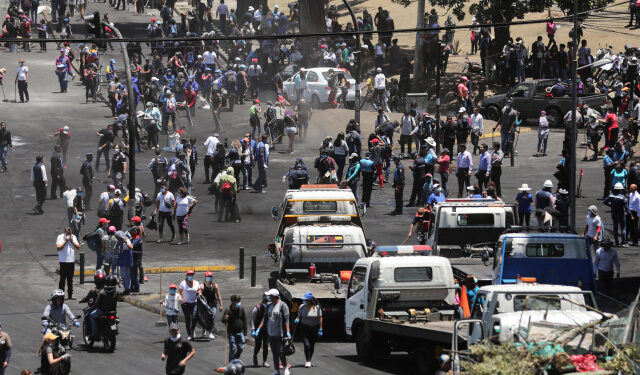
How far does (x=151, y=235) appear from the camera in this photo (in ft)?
105

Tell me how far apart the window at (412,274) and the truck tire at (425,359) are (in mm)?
2198

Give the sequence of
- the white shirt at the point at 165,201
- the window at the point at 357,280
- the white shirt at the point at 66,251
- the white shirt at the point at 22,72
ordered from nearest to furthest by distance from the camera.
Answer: the window at the point at 357,280 → the white shirt at the point at 66,251 → the white shirt at the point at 165,201 → the white shirt at the point at 22,72

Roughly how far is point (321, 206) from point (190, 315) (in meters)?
5.55

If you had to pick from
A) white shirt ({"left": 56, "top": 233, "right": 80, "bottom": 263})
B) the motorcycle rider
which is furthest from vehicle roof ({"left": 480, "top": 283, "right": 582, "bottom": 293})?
white shirt ({"left": 56, "top": 233, "right": 80, "bottom": 263})

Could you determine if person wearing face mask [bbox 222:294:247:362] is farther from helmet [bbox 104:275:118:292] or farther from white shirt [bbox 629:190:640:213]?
white shirt [bbox 629:190:640:213]

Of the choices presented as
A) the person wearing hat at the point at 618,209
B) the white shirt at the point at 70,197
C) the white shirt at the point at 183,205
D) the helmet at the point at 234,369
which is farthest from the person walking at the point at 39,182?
the helmet at the point at 234,369

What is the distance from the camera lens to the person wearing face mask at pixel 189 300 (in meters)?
22.3

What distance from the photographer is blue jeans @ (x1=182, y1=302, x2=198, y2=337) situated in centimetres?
2228

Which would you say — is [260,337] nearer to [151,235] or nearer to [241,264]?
[241,264]

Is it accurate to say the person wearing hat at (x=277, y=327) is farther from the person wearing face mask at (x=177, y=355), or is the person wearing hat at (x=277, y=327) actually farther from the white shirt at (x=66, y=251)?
the white shirt at (x=66, y=251)

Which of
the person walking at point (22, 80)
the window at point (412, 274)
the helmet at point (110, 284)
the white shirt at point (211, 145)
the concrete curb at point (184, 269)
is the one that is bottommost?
the concrete curb at point (184, 269)

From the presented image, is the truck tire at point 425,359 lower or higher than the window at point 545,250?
lower

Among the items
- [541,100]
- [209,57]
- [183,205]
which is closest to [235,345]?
[183,205]

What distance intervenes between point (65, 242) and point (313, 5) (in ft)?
98.2
